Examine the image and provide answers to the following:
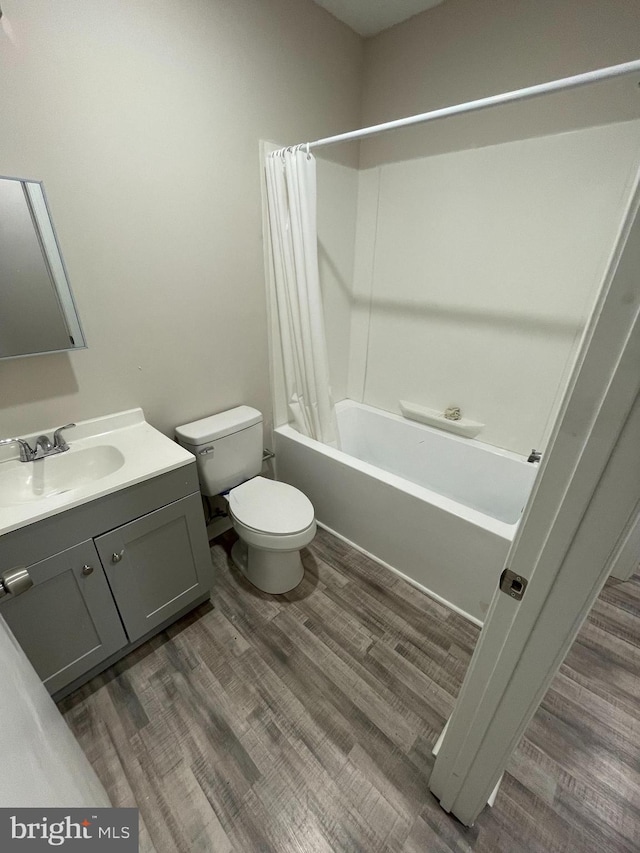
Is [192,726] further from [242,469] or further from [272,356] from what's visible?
[272,356]

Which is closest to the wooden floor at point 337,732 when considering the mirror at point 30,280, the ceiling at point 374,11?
the mirror at point 30,280

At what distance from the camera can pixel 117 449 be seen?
131 centimetres

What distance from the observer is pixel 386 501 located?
168cm

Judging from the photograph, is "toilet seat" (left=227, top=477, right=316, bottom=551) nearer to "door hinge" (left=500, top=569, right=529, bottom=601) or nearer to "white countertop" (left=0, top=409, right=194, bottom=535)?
"white countertop" (left=0, top=409, right=194, bottom=535)

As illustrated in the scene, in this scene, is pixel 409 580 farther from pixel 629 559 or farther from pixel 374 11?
pixel 374 11

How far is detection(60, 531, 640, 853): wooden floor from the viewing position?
0.99 m

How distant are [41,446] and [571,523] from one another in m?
1.57

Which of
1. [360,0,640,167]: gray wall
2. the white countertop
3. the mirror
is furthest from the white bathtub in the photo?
[360,0,640,167]: gray wall

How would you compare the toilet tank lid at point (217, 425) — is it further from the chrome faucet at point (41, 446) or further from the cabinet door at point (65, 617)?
the cabinet door at point (65, 617)

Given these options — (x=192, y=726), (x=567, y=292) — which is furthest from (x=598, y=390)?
(x=192, y=726)

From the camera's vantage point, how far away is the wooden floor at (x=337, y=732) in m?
0.99

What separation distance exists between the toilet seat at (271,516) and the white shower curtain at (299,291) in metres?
0.50

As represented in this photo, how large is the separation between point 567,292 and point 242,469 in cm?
175

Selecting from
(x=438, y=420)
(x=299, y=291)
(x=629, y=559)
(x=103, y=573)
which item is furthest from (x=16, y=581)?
(x=629, y=559)
